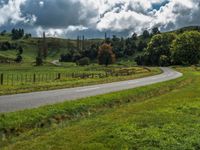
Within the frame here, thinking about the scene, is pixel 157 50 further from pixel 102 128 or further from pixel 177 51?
pixel 102 128

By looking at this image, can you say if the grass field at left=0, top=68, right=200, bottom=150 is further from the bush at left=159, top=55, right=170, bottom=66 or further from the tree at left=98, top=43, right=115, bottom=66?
the bush at left=159, top=55, right=170, bottom=66

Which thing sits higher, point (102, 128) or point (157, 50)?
point (102, 128)

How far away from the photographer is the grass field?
13.6 metres

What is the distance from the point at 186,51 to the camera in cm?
15838

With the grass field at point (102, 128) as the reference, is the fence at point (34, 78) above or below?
below

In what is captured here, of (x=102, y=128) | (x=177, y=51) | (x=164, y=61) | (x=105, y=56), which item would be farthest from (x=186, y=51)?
(x=102, y=128)

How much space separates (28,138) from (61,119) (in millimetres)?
5121

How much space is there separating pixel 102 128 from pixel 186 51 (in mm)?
146601

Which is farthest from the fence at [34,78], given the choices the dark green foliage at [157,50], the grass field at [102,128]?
the dark green foliage at [157,50]

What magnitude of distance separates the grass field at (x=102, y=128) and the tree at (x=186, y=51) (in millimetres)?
137129

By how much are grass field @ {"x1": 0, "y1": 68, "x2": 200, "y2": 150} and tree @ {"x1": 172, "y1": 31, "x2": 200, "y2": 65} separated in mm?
137129

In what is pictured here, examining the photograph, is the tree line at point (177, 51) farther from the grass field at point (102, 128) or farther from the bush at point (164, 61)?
the grass field at point (102, 128)

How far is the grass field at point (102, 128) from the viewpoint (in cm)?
1362

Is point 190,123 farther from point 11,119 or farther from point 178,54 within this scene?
point 178,54
